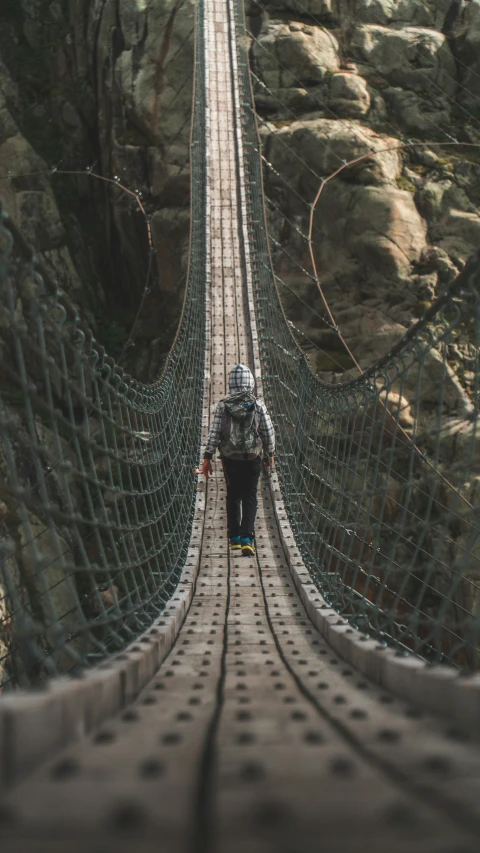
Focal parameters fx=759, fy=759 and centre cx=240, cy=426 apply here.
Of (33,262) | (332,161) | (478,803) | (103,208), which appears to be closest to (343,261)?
(332,161)

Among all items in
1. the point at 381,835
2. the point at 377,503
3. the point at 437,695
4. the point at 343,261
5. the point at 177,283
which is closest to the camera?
the point at 381,835

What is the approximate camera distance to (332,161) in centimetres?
945

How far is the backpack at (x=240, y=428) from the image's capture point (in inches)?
142

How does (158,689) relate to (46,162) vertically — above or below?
below

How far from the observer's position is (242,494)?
3674mm

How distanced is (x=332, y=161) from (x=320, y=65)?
1.78 m

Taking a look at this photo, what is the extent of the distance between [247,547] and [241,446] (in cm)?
48

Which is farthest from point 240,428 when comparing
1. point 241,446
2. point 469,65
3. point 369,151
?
point 469,65

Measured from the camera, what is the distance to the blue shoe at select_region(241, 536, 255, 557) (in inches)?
143

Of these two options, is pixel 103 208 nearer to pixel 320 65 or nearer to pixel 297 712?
pixel 320 65

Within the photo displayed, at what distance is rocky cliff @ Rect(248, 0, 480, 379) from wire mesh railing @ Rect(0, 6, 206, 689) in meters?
1.26

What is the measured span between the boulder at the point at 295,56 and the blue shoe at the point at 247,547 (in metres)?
8.37

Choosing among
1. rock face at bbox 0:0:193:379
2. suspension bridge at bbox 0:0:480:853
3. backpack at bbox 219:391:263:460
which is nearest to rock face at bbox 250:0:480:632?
rock face at bbox 0:0:193:379

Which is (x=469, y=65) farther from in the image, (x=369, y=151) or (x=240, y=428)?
(x=240, y=428)
